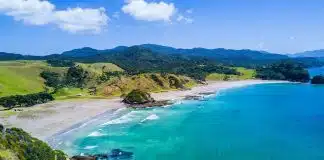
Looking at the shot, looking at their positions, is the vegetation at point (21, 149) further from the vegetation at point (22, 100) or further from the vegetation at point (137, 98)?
the vegetation at point (137, 98)

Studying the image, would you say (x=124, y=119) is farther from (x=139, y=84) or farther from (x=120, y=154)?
(x=139, y=84)

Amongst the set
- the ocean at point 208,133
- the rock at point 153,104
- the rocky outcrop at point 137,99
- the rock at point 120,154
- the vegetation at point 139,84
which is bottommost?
the rock at point 120,154

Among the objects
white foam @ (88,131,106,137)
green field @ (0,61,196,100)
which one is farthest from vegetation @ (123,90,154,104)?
white foam @ (88,131,106,137)

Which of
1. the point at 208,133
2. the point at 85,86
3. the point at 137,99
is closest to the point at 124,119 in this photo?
the point at 208,133

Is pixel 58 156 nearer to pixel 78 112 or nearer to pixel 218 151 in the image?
pixel 218 151

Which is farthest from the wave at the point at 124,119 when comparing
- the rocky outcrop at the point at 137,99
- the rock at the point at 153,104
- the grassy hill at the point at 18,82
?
the grassy hill at the point at 18,82

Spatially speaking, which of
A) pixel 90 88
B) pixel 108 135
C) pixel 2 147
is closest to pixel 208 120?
pixel 108 135
